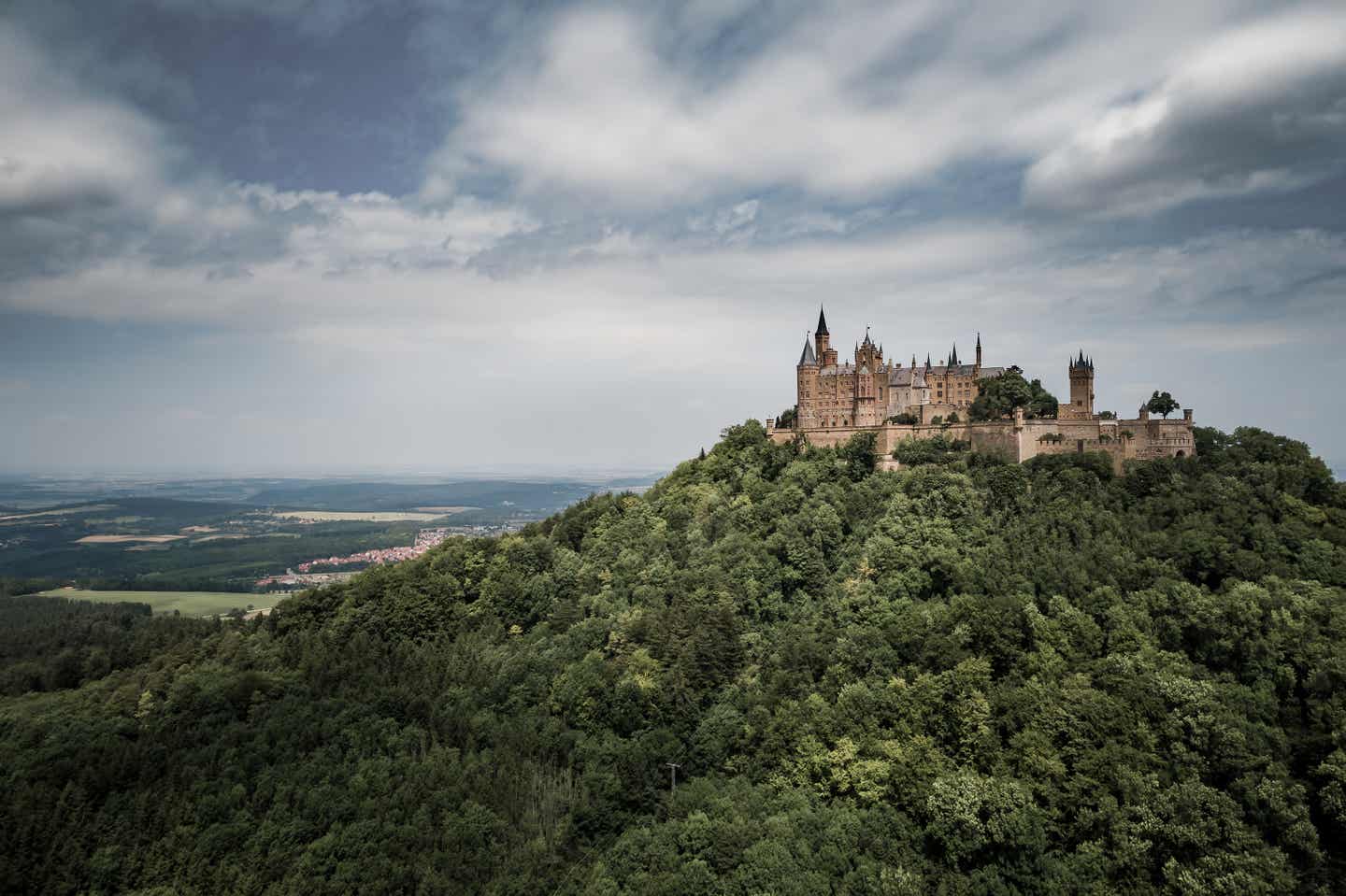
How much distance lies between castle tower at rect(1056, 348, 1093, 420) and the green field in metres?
124

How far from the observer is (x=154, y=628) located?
3383 inches

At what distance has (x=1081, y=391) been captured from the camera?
78125 mm

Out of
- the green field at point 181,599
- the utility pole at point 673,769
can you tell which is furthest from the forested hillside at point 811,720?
the green field at point 181,599

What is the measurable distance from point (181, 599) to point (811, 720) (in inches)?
5026

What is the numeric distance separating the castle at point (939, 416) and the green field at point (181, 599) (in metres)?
97.7

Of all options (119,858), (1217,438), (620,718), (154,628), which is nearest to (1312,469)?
(1217,438)

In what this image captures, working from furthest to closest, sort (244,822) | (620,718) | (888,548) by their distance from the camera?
(888,548) < (620,718) < (244,822)

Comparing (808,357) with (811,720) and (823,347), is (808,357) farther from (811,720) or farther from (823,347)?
(811,720)

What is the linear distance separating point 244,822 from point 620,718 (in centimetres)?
2660

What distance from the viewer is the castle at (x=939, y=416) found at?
237 ft

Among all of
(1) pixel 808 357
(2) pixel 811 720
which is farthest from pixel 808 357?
(2) pixel 811 720

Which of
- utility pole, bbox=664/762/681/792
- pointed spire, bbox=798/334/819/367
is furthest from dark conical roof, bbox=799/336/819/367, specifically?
utility pole, bbox=664/762/681/792

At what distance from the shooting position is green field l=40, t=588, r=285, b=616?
124 meters

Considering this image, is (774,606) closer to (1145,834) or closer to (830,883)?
(830,883)
